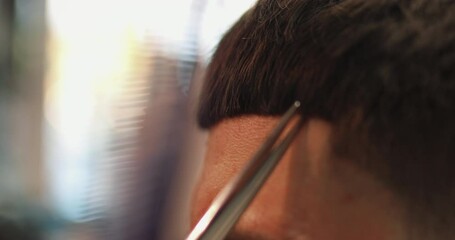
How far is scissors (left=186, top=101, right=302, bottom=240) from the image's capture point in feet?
1.03

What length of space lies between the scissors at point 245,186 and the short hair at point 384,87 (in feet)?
0.06

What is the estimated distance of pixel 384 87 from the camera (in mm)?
329

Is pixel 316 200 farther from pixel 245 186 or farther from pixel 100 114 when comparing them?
pixel 100 114

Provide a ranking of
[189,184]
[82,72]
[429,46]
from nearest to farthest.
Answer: [429,46] → [189,184] → [82,72]

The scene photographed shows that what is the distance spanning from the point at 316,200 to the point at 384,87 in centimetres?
8

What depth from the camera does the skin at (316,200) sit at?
1.10 feet

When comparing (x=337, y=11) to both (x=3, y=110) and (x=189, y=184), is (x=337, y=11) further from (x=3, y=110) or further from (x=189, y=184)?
(x=3, y=110)

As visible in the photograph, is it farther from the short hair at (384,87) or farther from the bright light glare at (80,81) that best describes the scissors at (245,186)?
the bright light glare at (80,81)

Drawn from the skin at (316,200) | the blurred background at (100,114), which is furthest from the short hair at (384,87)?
the blurred background at (100,114)

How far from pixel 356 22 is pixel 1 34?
3.36ft

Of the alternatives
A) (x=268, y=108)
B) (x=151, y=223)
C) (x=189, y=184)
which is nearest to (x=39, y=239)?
(x=151, y=223)

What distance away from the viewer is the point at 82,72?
1.18 metres

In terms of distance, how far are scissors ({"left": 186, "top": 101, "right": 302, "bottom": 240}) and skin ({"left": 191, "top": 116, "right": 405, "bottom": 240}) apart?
11mm

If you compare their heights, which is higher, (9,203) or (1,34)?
(1,34)
